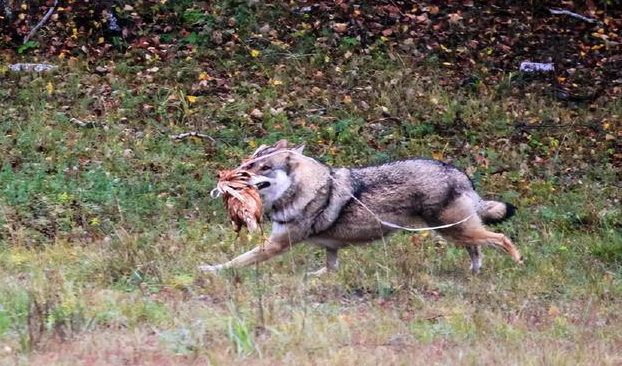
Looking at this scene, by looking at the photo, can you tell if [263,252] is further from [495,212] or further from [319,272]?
[495,212]

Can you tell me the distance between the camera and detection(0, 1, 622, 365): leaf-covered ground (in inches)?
261

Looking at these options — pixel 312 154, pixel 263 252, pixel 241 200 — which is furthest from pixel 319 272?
pixel 312 154

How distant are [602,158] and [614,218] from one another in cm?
215

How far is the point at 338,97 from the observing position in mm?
14469

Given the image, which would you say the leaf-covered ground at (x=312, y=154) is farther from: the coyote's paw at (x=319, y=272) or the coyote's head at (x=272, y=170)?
the coyote's head at (x=272, y=170)

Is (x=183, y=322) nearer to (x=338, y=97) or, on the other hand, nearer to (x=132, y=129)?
(x=132, y=129)

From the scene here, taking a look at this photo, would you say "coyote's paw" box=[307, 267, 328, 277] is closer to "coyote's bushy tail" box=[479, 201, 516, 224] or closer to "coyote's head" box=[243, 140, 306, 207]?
"coyote's head" box=[243, 140, 306, 207]

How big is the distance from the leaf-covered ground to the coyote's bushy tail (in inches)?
16.3

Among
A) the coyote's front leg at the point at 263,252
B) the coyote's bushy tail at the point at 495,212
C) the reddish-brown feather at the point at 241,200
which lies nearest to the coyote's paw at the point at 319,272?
the coyote's front leg at the point at 263,252

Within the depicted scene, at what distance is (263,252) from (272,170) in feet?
2.54

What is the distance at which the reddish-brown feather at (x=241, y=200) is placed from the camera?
875 cm

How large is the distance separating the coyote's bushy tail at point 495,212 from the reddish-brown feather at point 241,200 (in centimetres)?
246

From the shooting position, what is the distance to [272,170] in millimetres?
9281

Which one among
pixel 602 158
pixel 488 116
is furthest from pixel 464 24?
pixel 602 158
